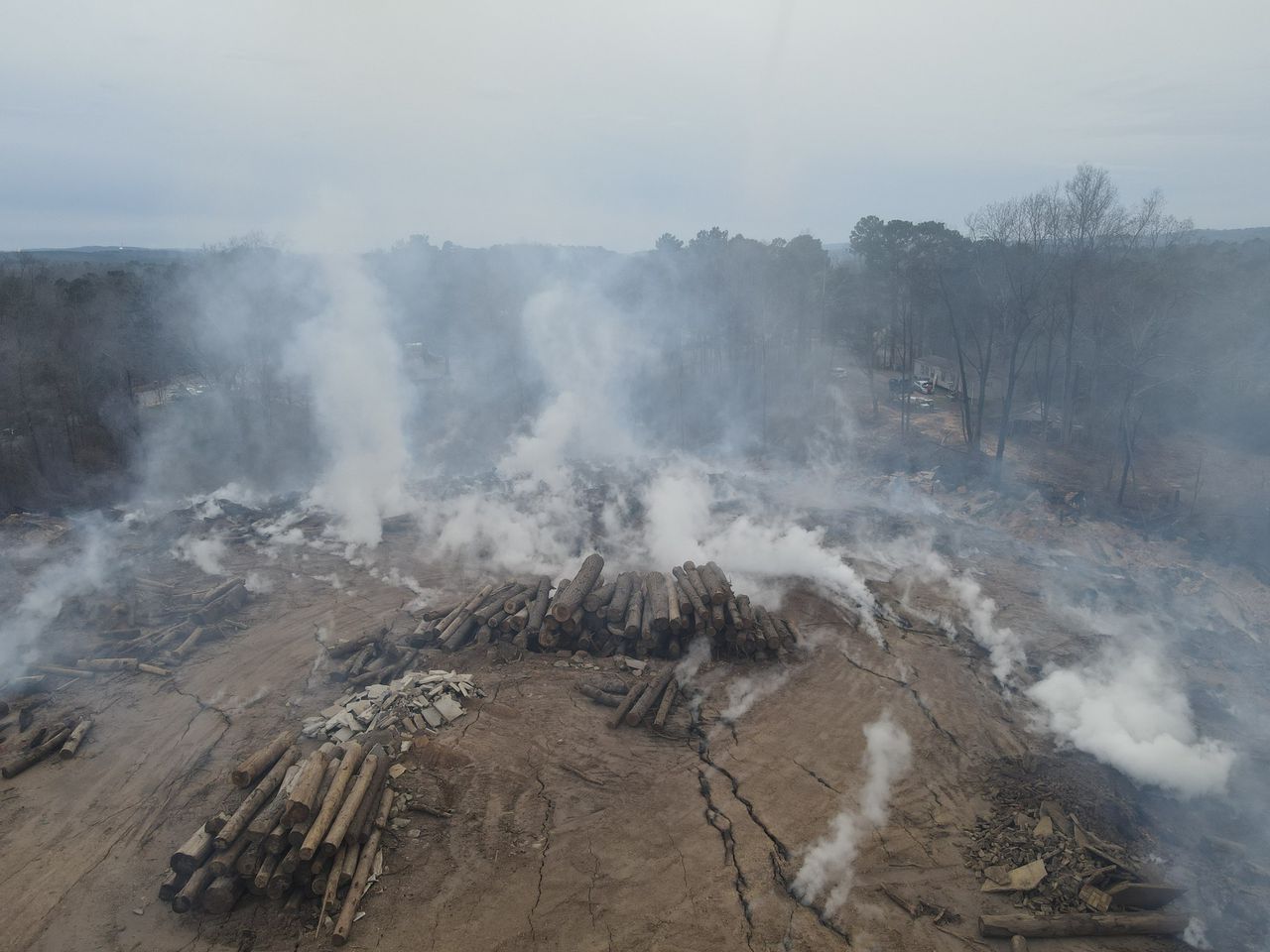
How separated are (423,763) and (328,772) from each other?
4.07ft

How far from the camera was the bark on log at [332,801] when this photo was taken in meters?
6.58

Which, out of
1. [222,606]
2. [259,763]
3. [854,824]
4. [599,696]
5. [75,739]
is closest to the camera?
[854,824]

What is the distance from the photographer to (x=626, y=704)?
32.2 feet

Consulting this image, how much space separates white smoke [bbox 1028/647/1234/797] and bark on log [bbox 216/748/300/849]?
9720 mm

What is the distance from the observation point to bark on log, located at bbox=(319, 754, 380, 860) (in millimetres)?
6707

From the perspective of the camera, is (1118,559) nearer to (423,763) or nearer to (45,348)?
(423,763)

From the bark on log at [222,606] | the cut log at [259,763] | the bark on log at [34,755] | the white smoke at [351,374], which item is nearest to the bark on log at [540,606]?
the cut log at [259,763]

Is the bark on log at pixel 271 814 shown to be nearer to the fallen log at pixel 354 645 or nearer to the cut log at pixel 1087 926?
the fallen log at pixel 354 645

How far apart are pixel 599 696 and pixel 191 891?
5268 mm

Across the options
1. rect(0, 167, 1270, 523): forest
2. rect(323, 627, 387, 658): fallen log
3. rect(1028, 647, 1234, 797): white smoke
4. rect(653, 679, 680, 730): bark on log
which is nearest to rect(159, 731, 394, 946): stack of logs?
rect(653, 679, 680, 730): bark on log

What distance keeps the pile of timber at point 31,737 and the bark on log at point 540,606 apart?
634cm

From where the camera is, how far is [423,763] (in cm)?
841

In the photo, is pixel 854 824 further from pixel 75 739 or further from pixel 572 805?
pixel 75 739

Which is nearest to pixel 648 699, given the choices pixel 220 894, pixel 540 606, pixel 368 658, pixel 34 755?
→ pixel 540 606
